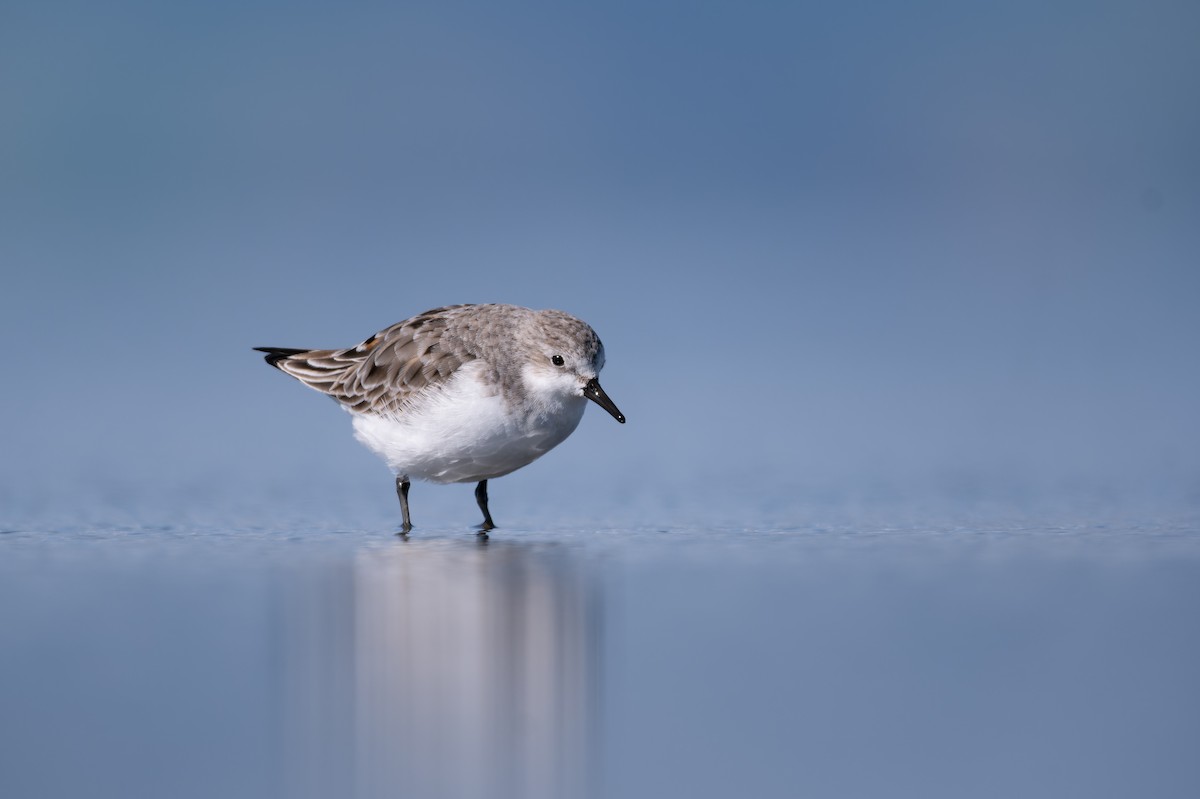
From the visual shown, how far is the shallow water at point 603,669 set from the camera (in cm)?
305

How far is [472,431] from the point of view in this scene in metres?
6.49

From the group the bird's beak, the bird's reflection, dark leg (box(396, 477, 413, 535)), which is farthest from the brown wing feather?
the bird's reflection

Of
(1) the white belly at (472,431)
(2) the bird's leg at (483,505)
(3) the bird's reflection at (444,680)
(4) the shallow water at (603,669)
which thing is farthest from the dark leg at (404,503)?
(3) the bird's reflection at (444,680)

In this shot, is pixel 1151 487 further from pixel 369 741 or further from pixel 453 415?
pixel 369 741

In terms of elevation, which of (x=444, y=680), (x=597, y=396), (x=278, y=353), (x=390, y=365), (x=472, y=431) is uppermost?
(x=278, y=353)

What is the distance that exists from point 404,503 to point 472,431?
79cm

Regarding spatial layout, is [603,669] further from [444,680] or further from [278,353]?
[278,353]

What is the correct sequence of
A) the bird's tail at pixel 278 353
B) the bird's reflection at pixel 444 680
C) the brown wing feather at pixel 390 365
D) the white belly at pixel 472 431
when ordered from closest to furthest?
the bird's reflection at pixel 444 680, the white belly at pixel 472 431, the brown wing feather at pixel 390 365, the bird's tail at pixel 278 353

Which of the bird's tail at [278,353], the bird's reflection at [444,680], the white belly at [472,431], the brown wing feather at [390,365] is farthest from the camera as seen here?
the bird's tail at [278,353]

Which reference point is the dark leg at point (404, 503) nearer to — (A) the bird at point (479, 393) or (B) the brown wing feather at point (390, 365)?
(A) the bird at point (479, 393)

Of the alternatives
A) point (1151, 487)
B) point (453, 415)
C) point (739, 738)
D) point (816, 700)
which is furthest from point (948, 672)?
point (1151, 487)

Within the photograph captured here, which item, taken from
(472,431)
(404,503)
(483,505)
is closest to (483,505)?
(483,505)

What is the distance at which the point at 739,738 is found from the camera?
10.8ft

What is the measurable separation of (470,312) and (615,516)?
1298mm
